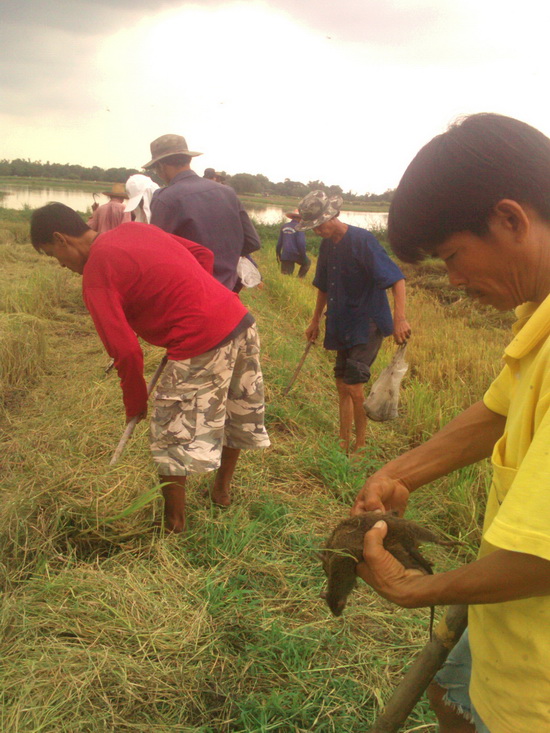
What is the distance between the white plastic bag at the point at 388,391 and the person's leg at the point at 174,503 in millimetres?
1608

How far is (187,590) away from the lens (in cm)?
225

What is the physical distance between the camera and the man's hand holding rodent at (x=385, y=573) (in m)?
0.92

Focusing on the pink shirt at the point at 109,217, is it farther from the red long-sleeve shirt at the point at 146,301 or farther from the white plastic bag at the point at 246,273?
the red long-sleeve shirt at the point at 146,301

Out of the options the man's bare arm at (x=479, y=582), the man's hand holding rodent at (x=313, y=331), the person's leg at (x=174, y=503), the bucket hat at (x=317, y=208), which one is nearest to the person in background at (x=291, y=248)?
the man's hand holding rodent at (x=313, y=331)

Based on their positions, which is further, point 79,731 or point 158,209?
point 158,209

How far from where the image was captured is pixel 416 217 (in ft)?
3.09

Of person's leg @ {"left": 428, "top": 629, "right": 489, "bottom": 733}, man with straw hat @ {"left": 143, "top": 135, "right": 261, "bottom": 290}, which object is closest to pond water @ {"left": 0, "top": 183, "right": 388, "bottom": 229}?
man with straw hat @ {"left": 143, "top": 135, "right": 261, "bottom": 290}

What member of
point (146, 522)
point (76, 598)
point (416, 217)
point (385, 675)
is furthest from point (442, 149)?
point (146, 522)

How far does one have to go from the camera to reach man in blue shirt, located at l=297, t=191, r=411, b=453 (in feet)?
12.2

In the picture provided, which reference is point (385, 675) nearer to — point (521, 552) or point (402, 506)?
point (402, 506)

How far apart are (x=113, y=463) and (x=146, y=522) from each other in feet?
1.15

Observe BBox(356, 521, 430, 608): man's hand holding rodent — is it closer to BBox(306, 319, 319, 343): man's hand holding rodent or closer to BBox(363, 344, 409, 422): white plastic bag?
BBox(363, 344, 409, 422): white plastic bag

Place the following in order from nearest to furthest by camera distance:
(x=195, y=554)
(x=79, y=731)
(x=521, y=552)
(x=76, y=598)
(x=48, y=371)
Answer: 1. (x=521, y=552)
2. (x=79, y=731)
3. (x=76, y=598)
4. (x=195, y=554)
5. (x=48, y=371)

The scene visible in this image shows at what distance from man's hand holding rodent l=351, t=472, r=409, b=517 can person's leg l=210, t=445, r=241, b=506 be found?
1.73 meters
